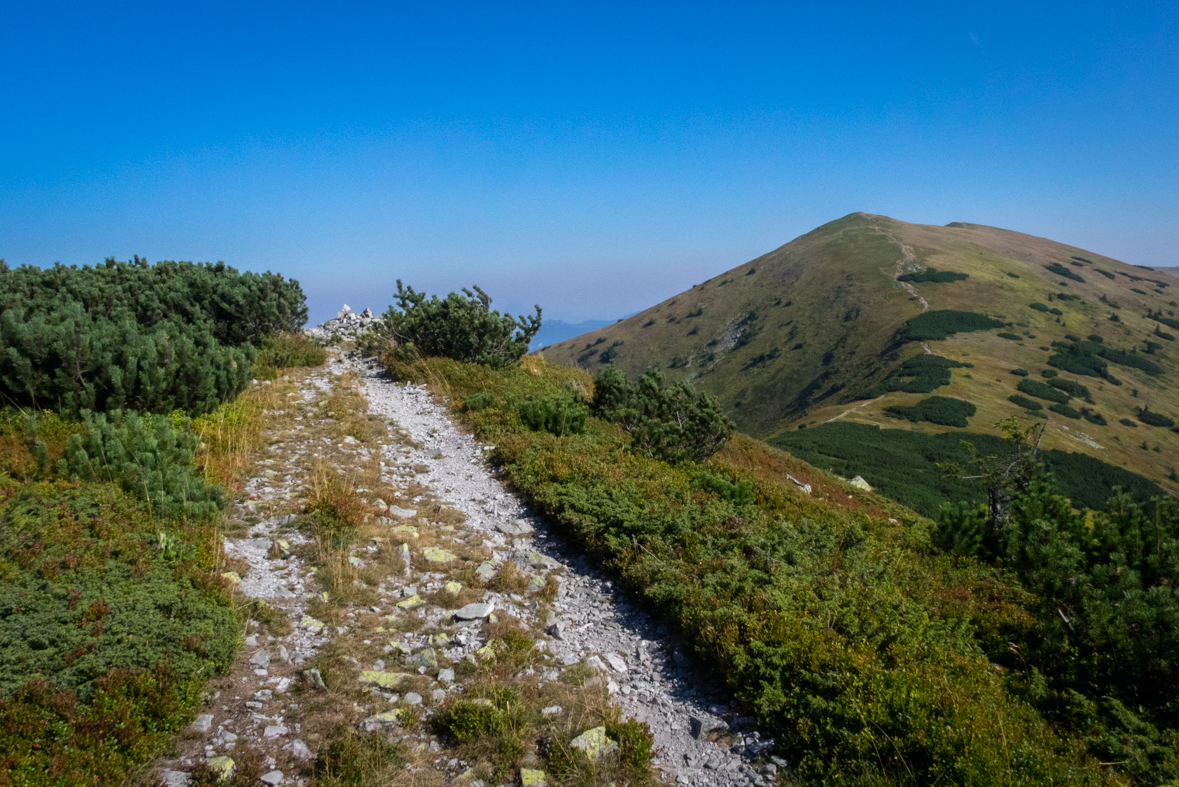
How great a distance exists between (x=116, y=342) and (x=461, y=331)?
384 inches

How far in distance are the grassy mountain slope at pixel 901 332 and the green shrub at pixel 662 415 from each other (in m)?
72.7

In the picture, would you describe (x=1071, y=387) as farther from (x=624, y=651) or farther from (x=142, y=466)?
(x=142, y=466)

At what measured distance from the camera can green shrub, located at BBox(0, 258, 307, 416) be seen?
335 inches

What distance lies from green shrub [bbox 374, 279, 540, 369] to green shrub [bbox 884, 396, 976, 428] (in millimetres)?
76156

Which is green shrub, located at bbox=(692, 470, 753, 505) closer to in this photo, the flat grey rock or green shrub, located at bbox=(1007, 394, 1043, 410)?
the flat grey rock

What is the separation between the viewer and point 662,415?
15062 millimetres

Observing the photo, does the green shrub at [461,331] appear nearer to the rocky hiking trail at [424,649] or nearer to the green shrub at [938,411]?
the rocky hiking trail at [424,649]

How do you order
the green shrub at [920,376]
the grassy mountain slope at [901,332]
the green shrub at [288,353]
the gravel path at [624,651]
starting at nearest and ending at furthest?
the gravel path at [624,651], the green shrub at [288,353], the green shrub at [920,376], the grassy mountain slope at [901,332]

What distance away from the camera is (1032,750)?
4.09m

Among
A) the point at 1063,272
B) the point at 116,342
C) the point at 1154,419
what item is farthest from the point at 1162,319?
the point at 116,342

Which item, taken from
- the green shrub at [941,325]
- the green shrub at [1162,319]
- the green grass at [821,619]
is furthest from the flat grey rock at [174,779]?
the green shrub at [1162,319]

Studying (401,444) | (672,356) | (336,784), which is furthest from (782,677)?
(672,356)

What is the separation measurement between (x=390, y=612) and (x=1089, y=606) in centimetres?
Answer: 702

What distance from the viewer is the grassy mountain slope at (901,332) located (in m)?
91.9
